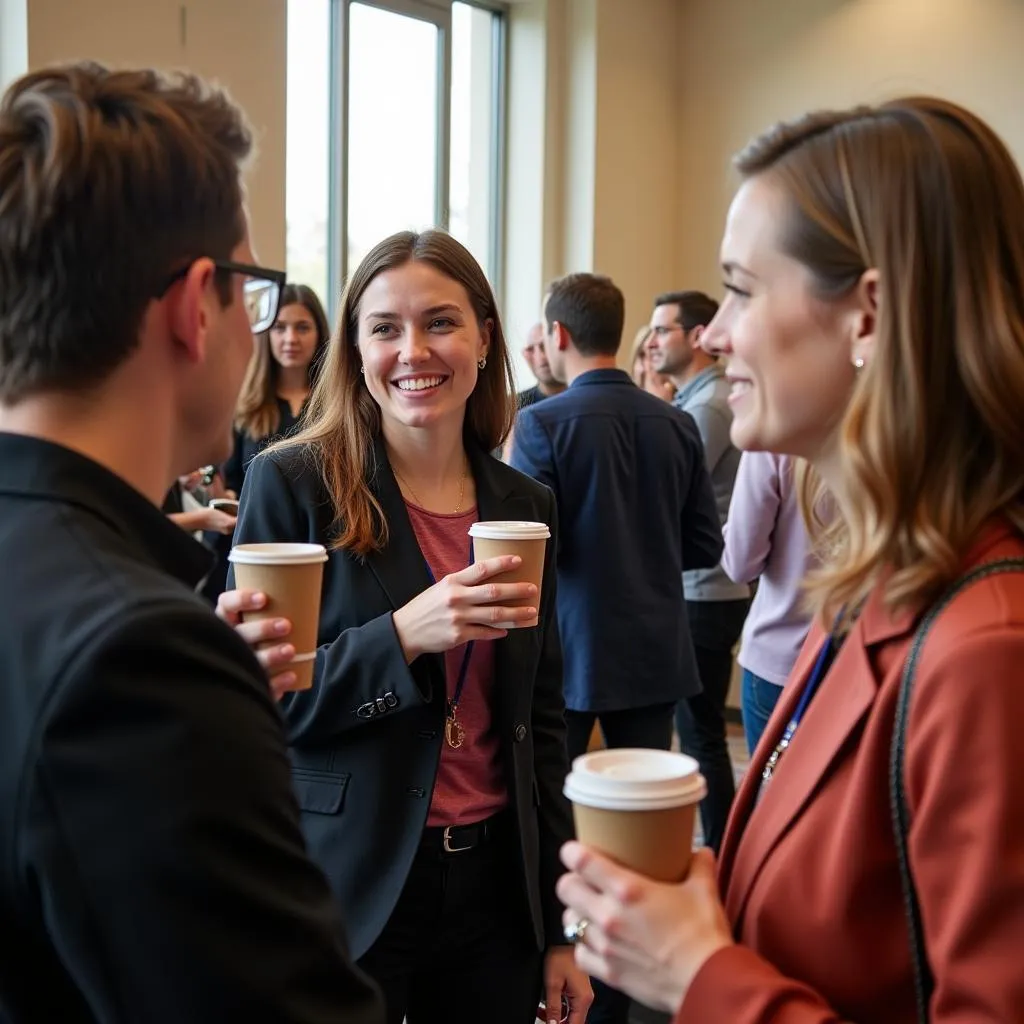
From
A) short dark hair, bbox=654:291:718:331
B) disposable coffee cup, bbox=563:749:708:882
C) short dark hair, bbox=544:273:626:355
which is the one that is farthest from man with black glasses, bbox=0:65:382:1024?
short dark hair, bbox=654:291:718:331

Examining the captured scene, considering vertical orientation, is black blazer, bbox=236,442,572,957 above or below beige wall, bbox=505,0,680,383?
below

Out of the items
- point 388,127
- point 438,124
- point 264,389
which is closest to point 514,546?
point 264,389

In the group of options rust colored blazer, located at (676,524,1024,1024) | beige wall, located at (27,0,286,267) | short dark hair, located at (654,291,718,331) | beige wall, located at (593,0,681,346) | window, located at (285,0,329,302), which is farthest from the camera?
beige wall, located at (593,0,681,346)

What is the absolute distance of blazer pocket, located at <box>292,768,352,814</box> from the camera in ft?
5.59

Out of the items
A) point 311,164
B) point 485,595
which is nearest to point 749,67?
point 311,164

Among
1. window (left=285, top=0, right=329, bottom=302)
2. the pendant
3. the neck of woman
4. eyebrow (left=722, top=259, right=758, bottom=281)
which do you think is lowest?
the pendant

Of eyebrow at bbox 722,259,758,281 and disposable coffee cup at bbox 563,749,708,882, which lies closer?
disposable coffee cup at bbox 563,749,708,882

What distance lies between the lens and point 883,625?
3.39 feet

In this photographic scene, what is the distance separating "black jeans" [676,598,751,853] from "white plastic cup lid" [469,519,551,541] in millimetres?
2429

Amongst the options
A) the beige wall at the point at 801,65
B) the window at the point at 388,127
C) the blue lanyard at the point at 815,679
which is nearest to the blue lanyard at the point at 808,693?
the blue lanyard at the point at 815,679

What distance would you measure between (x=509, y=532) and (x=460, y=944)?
63 cm

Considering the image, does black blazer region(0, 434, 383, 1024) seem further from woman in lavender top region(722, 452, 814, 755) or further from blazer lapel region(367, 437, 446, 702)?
woman in lavender top region(722, 452, 814, 755)

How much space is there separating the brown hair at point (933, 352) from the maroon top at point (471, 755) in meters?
0.85

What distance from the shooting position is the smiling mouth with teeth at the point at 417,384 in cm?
196
